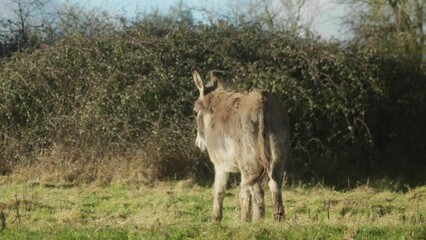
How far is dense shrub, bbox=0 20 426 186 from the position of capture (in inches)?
679

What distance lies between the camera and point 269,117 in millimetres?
8992

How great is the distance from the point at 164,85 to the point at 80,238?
9737 millimetres

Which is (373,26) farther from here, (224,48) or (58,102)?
(58,102)

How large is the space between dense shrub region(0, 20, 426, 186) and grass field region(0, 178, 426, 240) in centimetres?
170

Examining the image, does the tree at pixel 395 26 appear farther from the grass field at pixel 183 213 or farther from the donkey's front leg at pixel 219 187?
the donkey's front leg at pixel 219 187

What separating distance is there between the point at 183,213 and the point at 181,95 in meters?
6.13

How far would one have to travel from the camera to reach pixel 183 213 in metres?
11.8

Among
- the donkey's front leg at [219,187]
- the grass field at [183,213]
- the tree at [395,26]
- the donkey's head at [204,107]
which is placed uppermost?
the tree at [395,26]

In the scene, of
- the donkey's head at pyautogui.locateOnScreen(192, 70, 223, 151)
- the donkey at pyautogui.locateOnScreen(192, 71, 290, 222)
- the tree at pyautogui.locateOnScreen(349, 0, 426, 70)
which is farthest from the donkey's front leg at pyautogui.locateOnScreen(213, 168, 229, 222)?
the tree at pyautogui.locateOnScreen(349, 0, 426, 70)

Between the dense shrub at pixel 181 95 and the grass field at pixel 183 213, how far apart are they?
5.59ft

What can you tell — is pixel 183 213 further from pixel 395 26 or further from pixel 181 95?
pixel 395 26

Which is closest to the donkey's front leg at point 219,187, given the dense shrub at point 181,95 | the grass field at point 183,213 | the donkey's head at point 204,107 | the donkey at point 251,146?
the donkey at point 251,146

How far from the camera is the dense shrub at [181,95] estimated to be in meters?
17.2

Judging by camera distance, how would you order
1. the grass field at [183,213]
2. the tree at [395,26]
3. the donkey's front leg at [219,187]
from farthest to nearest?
the tree at [395,26] → the donkey's front leg at [219,187] → the grass field at [183,213]
